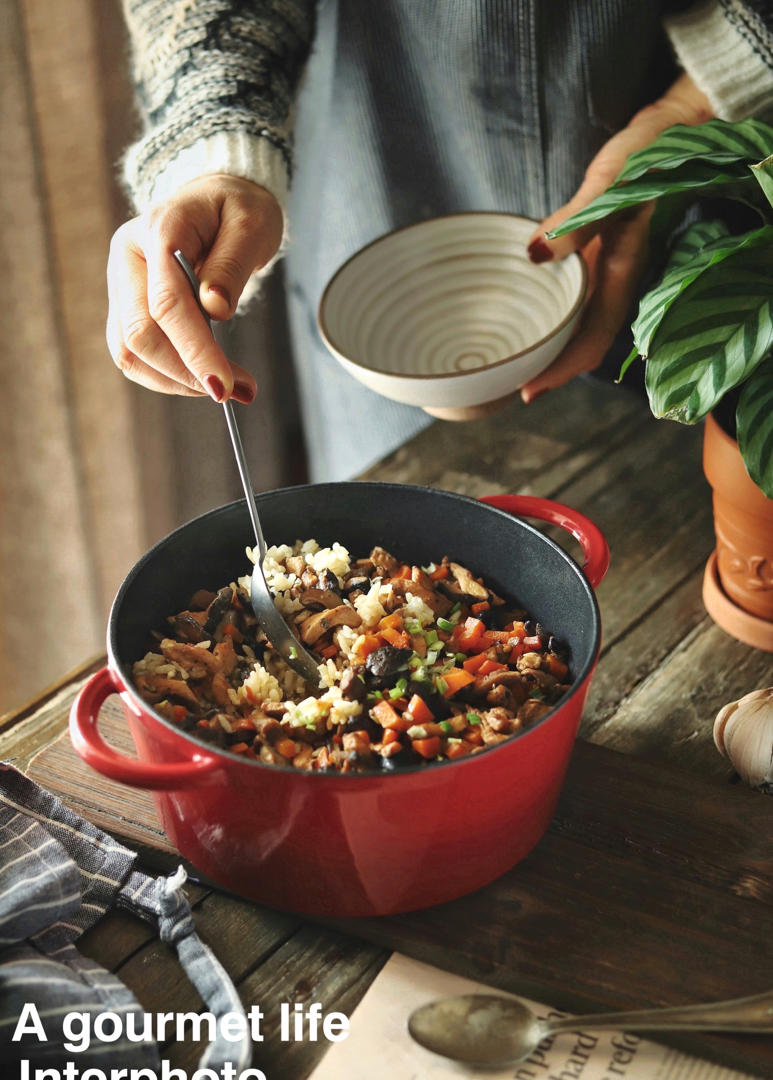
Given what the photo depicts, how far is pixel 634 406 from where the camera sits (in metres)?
1.73

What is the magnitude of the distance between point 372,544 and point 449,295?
497 millimetres

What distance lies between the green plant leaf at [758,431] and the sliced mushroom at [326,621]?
42 centimetres

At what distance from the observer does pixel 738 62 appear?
1354 millimetres

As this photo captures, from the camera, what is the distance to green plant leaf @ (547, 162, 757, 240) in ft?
3.43

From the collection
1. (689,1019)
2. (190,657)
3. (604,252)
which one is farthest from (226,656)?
(604,252)

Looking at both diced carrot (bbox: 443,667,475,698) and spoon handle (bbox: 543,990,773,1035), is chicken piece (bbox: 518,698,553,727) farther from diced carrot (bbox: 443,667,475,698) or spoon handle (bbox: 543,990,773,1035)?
spoon handle (bbox: 543,990,773,1035)

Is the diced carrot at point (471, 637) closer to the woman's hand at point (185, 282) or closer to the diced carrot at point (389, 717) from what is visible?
the diced carrot at point (389, 717)

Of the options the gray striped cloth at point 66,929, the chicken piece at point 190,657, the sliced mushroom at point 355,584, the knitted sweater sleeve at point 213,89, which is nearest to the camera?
the gray striped cloth at point 66,929

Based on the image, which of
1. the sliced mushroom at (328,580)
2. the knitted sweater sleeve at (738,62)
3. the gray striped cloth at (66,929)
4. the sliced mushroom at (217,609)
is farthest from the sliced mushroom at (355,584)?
the knitted sweater sleeve at (738,62)

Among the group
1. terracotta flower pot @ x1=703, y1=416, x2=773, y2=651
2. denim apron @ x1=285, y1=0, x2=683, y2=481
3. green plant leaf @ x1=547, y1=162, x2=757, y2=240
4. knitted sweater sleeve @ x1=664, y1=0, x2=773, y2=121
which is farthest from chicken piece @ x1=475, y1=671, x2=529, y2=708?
denim apron @ x1=285, y1=0, x2=683, y2=481

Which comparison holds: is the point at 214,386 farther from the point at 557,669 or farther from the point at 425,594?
the point at 557,669

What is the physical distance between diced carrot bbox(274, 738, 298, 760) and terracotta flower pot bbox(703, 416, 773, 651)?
567 millimetres

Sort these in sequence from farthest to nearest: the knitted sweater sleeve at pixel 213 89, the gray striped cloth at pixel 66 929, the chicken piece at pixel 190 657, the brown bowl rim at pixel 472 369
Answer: the knitted sweater sleeve at pixel 213 89
the brown bowl rim at pixel 472 369
the chicken piece at pixel 190 657
the gray striped cloth at pixel 66 929

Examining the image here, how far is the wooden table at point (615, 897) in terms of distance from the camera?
0.87 meters
